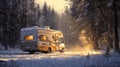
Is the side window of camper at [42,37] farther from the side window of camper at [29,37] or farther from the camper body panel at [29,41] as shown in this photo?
the side window of camper at [29,37]

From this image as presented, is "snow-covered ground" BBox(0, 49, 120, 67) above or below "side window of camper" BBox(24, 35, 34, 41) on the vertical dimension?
below

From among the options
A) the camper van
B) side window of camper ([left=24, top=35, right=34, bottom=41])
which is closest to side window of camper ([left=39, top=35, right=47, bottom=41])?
the camper van

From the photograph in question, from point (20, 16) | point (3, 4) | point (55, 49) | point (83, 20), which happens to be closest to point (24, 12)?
point (20, 16)

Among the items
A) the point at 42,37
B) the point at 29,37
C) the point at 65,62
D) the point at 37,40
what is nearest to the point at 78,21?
the point at 42,37

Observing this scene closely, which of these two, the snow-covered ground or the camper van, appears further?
the camper van

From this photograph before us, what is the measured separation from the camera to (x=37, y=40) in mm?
37938

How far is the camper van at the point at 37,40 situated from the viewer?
3800 cm

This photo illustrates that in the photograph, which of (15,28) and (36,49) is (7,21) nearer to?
(15,28)

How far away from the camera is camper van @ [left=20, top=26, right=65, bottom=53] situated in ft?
125

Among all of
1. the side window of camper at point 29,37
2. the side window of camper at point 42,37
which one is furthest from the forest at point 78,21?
the side window of camper at point 29,37

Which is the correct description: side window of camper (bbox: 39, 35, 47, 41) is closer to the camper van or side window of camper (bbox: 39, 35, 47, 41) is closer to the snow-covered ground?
the camper van

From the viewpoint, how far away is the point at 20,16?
69938 millimetres

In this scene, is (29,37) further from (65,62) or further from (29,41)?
(65,62)

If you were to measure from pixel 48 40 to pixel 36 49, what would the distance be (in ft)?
8.24
